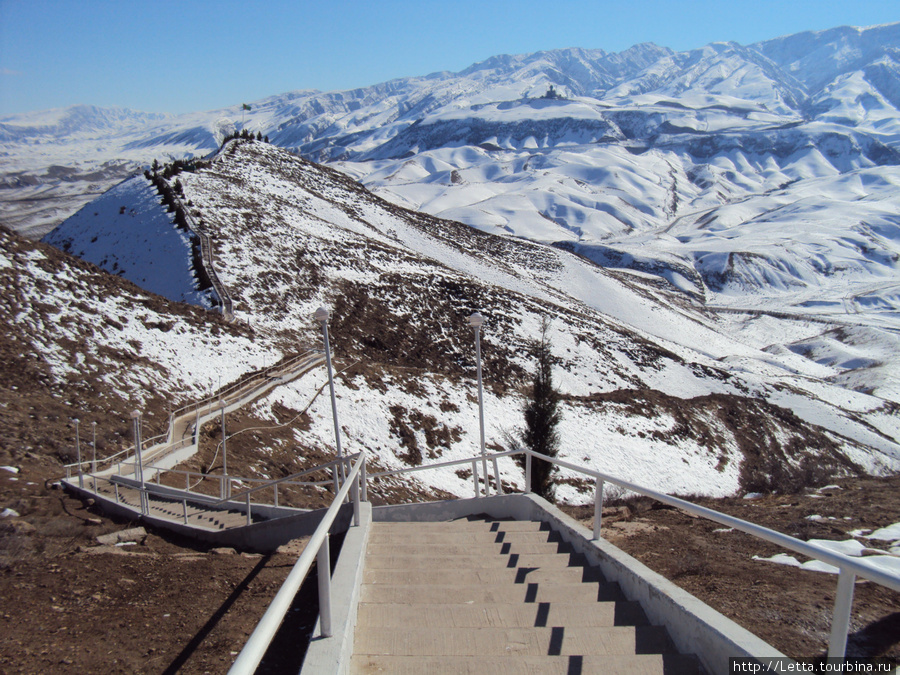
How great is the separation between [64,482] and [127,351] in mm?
9804

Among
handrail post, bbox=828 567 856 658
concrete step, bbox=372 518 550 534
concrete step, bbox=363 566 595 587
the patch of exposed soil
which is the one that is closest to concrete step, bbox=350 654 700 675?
handrail post, bbox=828 567 856 658

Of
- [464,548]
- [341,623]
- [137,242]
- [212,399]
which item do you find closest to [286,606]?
[341,623]

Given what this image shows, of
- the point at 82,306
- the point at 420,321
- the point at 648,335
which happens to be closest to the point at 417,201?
the point at 648,335

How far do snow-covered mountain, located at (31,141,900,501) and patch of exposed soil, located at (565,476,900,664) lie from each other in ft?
39.6

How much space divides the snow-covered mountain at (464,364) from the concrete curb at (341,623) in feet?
45.5

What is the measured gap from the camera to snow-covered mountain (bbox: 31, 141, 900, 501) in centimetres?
2519

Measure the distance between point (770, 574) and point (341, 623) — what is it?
16.6 feet

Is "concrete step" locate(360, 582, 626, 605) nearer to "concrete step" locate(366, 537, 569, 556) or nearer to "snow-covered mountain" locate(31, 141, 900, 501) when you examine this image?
"concrete step" locate(366, 537, 569, 556)

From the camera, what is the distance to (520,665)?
324 cm

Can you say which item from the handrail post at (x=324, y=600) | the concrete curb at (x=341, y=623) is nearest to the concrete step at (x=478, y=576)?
the concrete curb at (x=341, y=623)

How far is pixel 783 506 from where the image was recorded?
12039mm

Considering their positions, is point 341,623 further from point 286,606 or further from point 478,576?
point 478,576

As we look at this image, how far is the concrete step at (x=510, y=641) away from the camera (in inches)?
138

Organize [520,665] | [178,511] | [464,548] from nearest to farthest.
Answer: [520,665] → [464,548] → [178,511]
